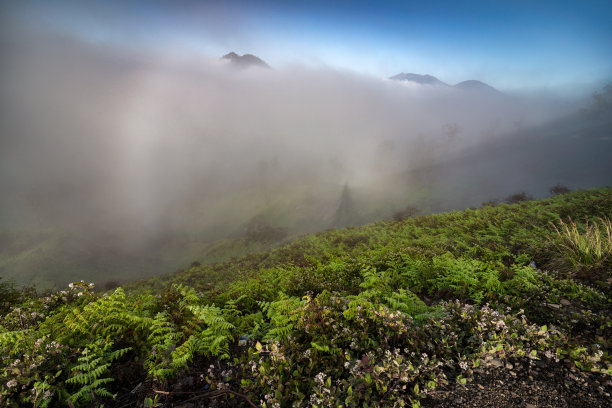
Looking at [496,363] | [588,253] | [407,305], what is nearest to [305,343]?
[407,305]

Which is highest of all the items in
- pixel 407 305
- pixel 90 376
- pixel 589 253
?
pixel 589 253

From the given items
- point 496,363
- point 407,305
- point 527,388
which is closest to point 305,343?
point 407,305

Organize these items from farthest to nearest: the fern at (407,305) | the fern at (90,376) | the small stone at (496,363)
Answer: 1. the fern at (407,305)
2. the small stone at (496,363)
3. the fern at (90,376)

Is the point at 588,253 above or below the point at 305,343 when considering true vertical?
above

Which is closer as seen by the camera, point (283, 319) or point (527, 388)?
point (527, 388)

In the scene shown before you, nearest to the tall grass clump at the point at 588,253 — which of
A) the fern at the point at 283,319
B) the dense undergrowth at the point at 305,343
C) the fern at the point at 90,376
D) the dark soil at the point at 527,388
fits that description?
the dense undergrowth at the point at 305,343

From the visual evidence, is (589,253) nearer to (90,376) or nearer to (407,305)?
(407,305)

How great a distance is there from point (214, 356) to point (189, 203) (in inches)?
8523

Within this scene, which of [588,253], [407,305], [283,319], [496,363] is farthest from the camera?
[588,253]

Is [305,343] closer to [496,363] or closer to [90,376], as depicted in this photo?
[496,363]

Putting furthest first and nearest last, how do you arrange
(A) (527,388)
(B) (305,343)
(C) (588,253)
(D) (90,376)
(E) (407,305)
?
1. (C) (588,253)
2. (E) (407,305)
3. (B) (305,343)
4. (D) (90,376)
5. (A) (527,388)

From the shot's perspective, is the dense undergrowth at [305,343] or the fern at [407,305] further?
the fern at [407,305]

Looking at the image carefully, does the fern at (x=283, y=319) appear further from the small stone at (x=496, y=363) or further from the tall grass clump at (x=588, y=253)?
the tall grass clump at (x=588, y=253)

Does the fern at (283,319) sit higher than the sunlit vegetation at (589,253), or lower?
lower
